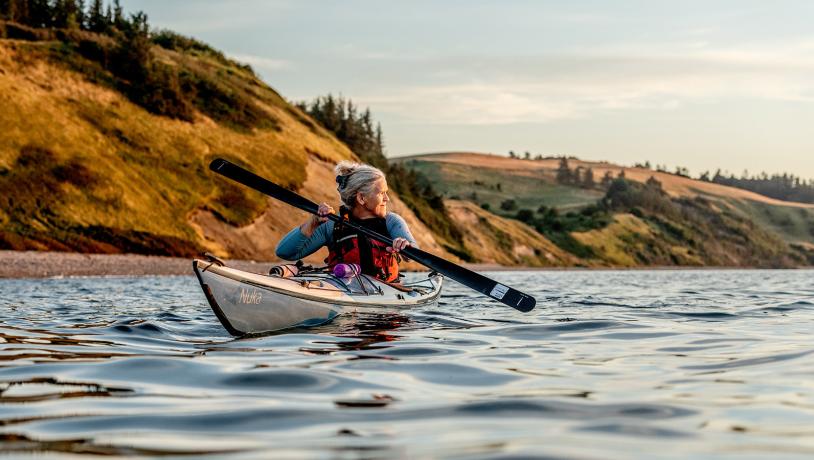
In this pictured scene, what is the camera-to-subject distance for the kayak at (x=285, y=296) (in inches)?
381

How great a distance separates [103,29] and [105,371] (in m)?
67.8

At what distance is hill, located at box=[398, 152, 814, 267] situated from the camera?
106 m

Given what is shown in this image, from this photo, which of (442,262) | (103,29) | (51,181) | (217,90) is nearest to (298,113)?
(217,90)

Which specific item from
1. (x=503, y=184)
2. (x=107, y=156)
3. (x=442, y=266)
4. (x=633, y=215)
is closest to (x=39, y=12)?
(x=107, y=156)

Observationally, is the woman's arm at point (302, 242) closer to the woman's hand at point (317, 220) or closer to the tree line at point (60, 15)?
the woman's hand at point (317, 220)

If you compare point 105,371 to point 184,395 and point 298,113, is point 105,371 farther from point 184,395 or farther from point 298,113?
point 298,113

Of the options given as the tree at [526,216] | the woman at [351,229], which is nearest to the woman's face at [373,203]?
the woman at [351,229]

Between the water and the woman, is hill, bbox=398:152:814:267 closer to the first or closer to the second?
the woman

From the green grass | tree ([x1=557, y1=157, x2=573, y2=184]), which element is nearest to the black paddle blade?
tree ([x1=557, y1=157, x2=573, y2=184])

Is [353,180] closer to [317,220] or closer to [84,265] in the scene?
[317,220]

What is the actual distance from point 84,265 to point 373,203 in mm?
27690

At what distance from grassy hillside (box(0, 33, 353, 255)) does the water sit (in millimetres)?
33505

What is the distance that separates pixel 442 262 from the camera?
39.5 feet

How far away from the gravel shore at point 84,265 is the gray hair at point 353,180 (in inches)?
911
